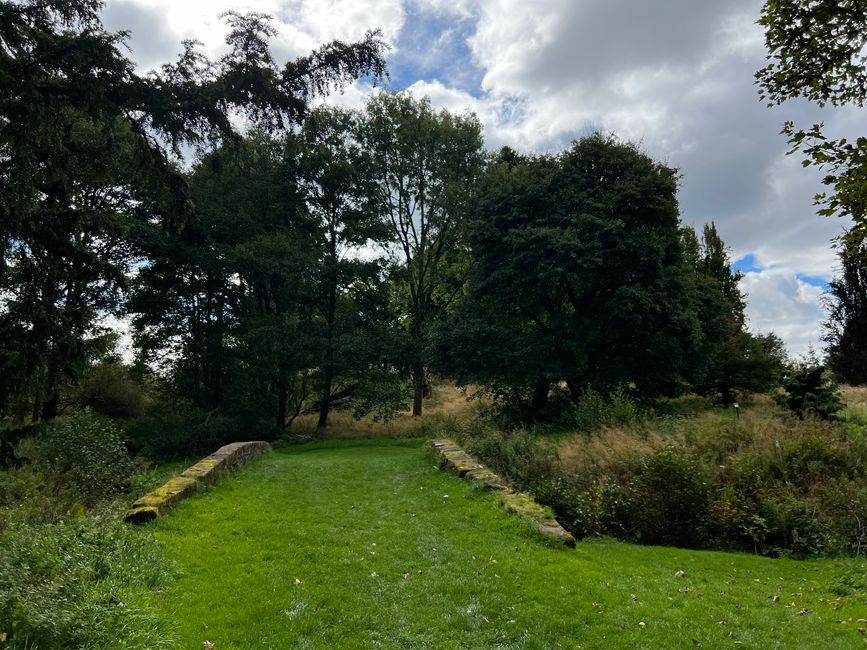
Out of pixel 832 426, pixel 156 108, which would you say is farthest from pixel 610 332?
pixel 156 108

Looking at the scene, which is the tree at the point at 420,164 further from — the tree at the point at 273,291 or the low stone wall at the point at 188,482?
the low stone wall at the point at 188,482

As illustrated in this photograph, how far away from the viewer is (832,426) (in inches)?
421

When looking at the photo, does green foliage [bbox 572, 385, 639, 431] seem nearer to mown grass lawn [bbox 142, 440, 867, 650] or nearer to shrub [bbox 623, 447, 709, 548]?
shrub [bbox 623, 447, 709, 548]

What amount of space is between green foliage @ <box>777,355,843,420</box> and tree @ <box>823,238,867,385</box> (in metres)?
15.3

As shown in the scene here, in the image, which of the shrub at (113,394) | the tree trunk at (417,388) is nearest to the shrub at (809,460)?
the tree trunk at (417,388)

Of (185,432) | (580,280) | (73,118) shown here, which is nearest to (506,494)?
(73,118)

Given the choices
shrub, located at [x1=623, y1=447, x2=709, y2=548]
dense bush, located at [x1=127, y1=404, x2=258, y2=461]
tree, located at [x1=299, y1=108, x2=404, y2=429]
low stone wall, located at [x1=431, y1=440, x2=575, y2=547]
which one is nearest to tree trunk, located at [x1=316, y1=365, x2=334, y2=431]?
tree, located at [x1=299, y1=108, x2=404, y2=429]

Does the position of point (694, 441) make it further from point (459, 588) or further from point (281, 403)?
point (281, 403)

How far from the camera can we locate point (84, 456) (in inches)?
412

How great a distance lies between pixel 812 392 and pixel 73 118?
16.1 m

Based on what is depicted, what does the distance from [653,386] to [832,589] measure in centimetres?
1499

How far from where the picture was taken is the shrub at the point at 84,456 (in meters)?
9.66

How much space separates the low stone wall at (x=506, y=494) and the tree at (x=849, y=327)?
23.0 metres

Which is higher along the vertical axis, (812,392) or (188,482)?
(812,392)
